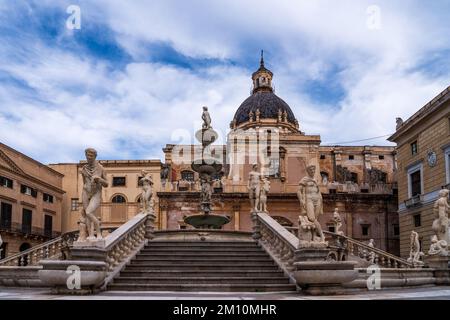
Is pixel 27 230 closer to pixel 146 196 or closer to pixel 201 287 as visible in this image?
pixel 146 196

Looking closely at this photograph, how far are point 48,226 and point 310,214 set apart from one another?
39357 mm

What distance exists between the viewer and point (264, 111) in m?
58.5

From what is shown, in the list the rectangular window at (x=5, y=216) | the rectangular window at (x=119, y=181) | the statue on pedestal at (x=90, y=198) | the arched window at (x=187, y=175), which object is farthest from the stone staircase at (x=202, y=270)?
the arched window at (x=187, y=175)

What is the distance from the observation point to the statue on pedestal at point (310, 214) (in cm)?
1075

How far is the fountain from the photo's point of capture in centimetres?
1908

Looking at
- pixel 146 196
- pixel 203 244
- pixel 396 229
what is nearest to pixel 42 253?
pixel 146 196

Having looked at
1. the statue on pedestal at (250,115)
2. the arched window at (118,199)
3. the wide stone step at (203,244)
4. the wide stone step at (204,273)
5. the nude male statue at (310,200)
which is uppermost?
the statue on pedestal at (250,115)

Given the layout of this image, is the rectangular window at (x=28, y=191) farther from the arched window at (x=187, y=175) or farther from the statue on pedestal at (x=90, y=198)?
the statue on pedestal at (x=90, y=198)

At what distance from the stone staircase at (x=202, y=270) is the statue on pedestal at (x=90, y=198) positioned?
1.25 metres
